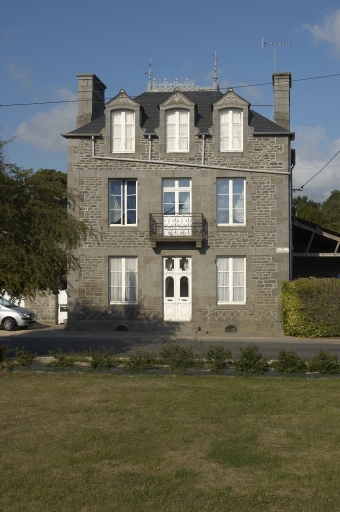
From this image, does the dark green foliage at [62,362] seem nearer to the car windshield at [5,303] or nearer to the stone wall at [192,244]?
the stone wall at [192,244]

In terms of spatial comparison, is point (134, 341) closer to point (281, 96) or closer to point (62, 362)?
point (62, 362)

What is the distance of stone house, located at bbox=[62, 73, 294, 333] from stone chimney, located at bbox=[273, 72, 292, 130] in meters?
0.65

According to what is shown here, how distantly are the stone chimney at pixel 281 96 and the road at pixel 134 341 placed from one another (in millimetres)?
9318

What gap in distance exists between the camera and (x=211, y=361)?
43.2 feet

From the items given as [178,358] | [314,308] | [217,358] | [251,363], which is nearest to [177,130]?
[314,308]

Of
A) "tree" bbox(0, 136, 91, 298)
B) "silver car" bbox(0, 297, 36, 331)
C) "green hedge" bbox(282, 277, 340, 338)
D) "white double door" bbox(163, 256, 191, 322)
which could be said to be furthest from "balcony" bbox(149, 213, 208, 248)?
"tree" bbox(0, 136, 91, 298)

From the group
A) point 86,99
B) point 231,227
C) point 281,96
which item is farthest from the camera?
point 86,99

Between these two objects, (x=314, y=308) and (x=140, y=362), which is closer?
(x=140, y=362)

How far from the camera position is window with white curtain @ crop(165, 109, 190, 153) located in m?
25.8

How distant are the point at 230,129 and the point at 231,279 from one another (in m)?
6.12

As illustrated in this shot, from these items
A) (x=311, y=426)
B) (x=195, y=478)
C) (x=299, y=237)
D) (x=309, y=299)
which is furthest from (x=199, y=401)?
(x=299, y=237)

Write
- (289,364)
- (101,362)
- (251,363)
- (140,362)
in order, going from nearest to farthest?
1. (251,363)
2. (289,364)
3. (140,362)
4. (101,362)

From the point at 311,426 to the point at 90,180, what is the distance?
743 inches

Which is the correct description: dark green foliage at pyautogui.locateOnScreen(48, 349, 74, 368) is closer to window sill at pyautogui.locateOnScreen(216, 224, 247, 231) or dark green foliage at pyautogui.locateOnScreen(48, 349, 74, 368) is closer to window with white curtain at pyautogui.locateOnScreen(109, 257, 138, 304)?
window with white curtain at pyautogui.locateOnScreen(109, 257, 138, 304)
